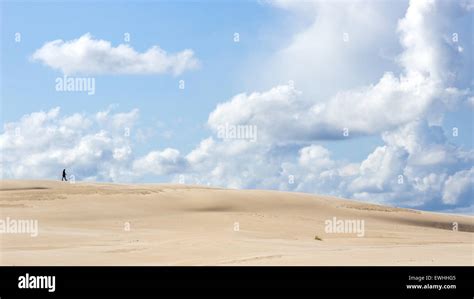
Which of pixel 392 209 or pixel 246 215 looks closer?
pixel 246 215

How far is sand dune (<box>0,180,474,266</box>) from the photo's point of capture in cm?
1398

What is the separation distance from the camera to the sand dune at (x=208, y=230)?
14.0 meters

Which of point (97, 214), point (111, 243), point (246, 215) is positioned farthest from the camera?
point (246, 215)

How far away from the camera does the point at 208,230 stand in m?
24.2
